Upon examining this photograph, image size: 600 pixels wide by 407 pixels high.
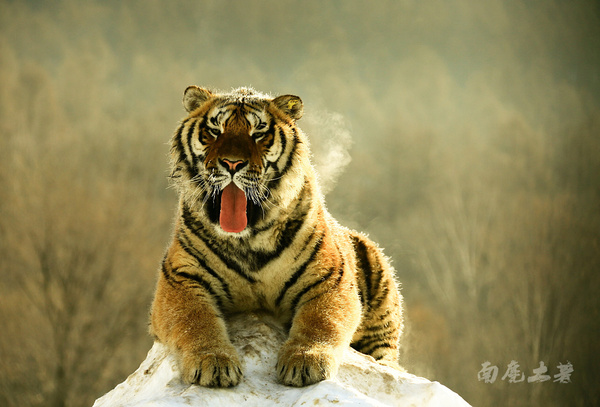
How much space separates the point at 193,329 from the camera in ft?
7.85

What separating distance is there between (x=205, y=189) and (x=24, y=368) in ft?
29.9

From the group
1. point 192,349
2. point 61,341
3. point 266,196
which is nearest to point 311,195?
point 266,196

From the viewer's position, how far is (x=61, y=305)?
428 inches

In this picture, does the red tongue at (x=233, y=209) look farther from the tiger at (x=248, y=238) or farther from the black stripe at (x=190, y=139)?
the black stripe at (x=190, y=139)

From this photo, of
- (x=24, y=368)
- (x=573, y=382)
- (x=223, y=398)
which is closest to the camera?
(x=223, y=398)

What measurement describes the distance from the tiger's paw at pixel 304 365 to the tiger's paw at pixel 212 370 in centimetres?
16

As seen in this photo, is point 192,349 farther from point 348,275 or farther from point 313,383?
point 348,275

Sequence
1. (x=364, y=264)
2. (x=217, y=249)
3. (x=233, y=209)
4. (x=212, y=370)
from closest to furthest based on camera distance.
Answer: (x=212, y=370) < (x=233, y=209) < (x=217, y=249) < (x=364, y=264)

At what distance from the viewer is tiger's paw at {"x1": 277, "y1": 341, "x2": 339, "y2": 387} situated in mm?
2184

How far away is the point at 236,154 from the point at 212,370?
0.84 meters

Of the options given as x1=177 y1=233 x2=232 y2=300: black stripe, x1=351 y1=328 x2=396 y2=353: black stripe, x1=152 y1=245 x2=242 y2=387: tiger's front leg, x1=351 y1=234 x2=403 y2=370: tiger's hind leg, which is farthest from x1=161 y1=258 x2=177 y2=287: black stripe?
x1=351 y1=328 x2=396 y2=353: black stripe

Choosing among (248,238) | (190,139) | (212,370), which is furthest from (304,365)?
(190,139)

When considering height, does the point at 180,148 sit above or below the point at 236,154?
above

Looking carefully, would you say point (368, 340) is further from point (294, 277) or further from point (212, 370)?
point (212, 370)
